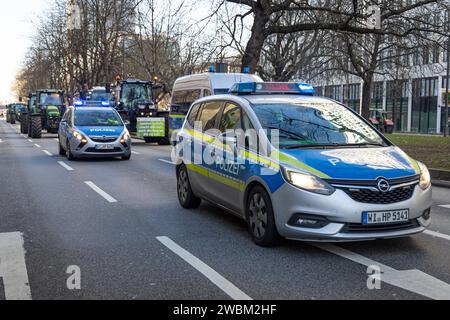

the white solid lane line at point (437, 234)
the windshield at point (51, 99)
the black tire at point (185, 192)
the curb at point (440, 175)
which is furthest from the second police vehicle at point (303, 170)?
the windshield at point (51, 99)

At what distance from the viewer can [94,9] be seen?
156 ft

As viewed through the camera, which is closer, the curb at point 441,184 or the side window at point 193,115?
the side window at point 193,115

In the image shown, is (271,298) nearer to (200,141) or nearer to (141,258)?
(141,258)

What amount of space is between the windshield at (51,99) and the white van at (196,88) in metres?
15.1

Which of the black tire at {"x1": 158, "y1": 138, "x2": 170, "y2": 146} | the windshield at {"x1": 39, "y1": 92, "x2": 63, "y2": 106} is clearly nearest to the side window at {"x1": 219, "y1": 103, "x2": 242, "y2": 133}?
the black tire at {"x1": 158, "y1": 138, "x2": 170, "y2": 146}

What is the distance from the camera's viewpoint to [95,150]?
1608 cm

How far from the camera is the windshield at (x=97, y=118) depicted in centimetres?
1689

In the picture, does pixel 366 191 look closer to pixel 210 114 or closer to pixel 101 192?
pixel 210 114

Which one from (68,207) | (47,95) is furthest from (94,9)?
(68,207)

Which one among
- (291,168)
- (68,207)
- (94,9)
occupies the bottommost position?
(68,207)

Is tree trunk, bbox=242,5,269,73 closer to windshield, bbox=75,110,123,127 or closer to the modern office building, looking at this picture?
windshield, bbox=75,110,123,127

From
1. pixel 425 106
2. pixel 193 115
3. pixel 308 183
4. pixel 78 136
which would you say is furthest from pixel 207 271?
pixel 425 106

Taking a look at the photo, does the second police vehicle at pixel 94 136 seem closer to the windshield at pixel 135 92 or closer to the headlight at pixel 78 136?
the headlight at pixel 78 136
